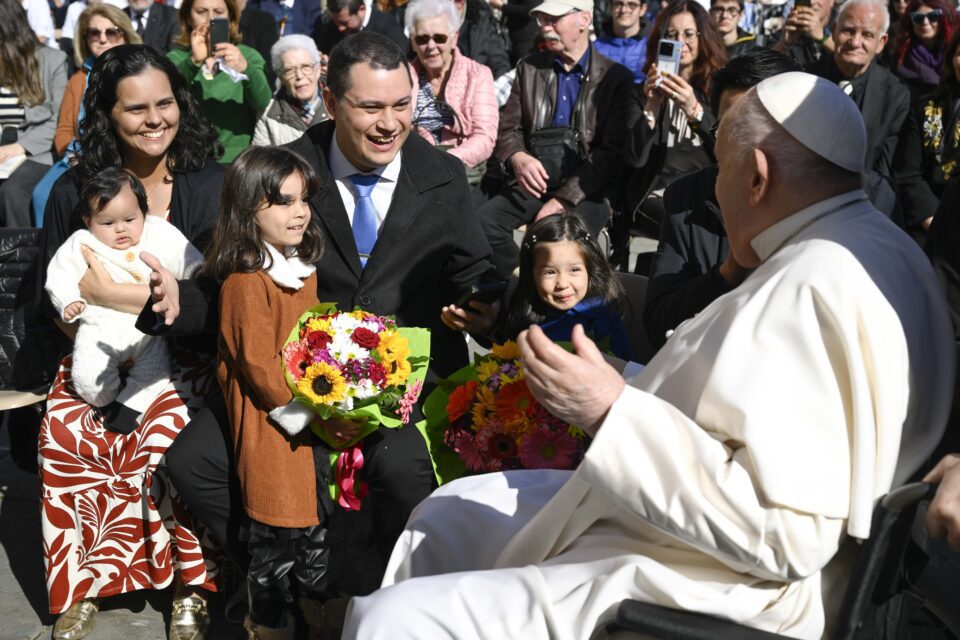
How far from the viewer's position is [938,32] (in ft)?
22.9

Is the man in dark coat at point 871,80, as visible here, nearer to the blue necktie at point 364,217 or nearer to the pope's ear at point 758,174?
the blue necktie at point 364,217

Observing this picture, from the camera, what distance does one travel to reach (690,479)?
85.6 inches

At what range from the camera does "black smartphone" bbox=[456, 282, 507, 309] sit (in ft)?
12.6

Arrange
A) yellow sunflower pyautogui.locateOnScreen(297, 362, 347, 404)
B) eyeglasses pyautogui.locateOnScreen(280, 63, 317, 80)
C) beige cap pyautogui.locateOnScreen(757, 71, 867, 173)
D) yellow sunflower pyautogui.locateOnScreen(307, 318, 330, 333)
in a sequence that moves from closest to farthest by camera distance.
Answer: beige cap pyautogui.locateOnScreen(757, 71, 867, 173) → yellow sunflower pyautogui.locateOnScreen(297, 362, 347, 404) → yellow sunflower pyautogui.locateOnScreen(307, 318, 330, 333) → eyeglasses pyautogui.locateOnScreen(280, 63, 317, 80)

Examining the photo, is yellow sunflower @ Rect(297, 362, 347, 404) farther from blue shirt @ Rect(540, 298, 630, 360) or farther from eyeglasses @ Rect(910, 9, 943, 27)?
eyeglasses @ Rect(910, 9, 943, 27)

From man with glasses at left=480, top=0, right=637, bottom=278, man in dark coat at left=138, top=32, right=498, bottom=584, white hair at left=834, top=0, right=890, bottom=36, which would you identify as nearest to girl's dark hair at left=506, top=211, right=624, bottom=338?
man in dark coat at left=138, top=32, right=498, bottom=584

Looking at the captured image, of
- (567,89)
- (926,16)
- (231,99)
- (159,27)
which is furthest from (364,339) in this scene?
(159,27)

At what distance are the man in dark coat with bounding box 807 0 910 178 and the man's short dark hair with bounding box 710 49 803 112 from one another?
2093 millimetres

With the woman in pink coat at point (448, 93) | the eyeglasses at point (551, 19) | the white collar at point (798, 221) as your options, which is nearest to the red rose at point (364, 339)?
the white collar at point (798, 221)

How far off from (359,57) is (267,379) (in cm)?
122

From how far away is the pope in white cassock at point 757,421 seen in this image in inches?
84.7

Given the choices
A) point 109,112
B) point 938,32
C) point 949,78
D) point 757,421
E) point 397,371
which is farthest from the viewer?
point 938,32

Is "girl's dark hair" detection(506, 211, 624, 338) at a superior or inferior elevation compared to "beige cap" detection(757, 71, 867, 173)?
inferior

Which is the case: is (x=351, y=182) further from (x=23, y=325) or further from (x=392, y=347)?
(x=23, y=325)
